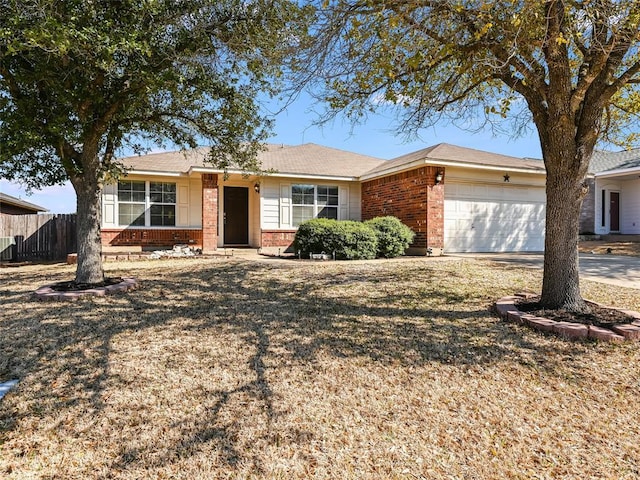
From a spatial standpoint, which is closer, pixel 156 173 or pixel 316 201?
pixel 156 173

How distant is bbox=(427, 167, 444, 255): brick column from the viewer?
38.1ft

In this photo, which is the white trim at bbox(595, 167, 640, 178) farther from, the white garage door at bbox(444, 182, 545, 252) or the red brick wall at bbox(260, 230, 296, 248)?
the red brick wall at bbox(260, 230, 296, 248)

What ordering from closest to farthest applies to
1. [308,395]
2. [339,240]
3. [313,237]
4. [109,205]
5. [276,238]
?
[308,395]
[339,240]
[313,237]
[109,205]
[276,238]

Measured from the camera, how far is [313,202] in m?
14.5

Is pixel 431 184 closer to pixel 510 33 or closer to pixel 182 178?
pixel 510 33

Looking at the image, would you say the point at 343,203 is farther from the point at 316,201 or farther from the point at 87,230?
the point at 87,230

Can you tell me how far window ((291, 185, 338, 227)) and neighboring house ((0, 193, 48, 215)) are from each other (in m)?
14.4

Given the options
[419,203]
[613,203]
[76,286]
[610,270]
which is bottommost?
[76,286]

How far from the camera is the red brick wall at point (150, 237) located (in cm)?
1351

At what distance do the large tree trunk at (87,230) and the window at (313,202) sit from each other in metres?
7.83

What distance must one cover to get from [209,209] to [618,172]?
17045 millimetres

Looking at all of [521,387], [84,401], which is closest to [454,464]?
[521,387]

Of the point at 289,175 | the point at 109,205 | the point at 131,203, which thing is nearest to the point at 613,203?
the point at 289,175

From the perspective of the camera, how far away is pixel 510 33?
474 cm
